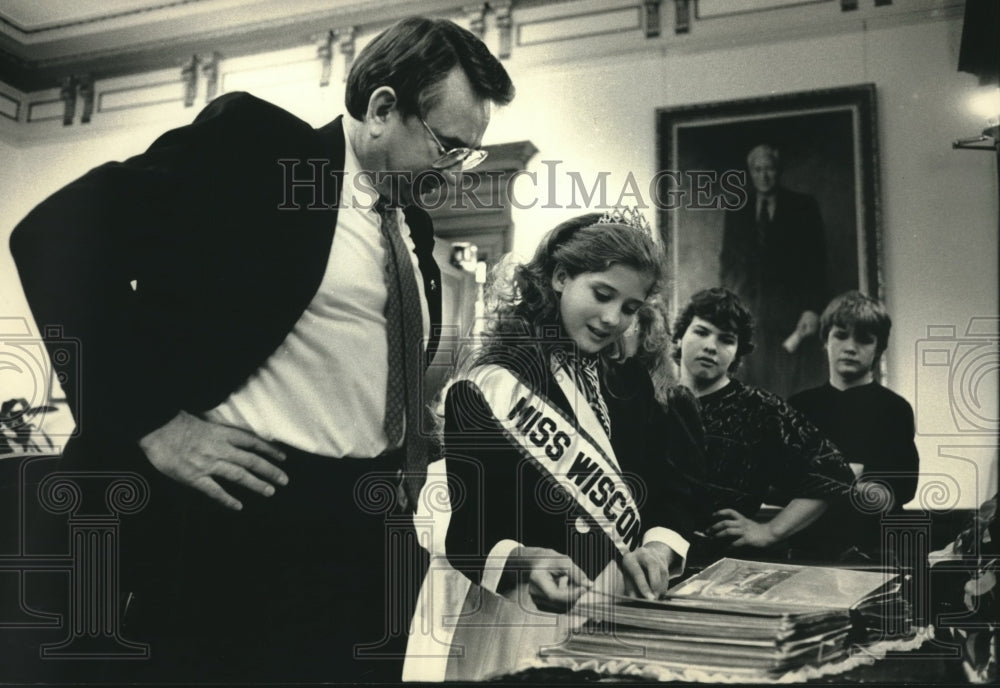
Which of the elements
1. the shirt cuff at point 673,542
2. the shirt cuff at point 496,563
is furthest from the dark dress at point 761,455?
the shirt cuff at point 496,563

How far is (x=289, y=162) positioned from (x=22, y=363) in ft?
2.89

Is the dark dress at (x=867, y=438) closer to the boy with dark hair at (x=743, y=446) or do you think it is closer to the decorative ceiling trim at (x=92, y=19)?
the boy with dark hair at (x=743, y=446)

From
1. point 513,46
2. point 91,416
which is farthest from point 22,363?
point 513,46

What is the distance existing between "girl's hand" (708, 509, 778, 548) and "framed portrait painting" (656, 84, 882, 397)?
0.32m

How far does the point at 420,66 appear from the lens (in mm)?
2252

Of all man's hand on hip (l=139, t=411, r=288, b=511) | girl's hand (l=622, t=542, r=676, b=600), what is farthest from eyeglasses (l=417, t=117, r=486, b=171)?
girl's hand (l=622, t=542, r=676, b=600)

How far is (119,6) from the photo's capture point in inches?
99.3

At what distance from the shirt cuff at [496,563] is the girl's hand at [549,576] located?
0.01m

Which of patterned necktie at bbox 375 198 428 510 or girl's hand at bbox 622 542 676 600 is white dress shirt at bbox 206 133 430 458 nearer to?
patterned necktie at bbox 375 198 428 510

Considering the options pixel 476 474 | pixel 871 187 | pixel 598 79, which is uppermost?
pixel 598 79

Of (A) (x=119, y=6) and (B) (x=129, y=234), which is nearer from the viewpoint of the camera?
(B) (x=129, y=234)

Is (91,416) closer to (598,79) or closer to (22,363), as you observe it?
(22,363)

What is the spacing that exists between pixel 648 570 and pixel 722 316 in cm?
64

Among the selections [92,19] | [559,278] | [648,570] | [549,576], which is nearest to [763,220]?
[559,278]
